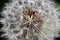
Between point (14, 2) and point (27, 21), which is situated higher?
point (14, 2)

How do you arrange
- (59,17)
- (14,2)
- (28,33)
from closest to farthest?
1. (28,33)
2. (14,2)
3. (59,17)

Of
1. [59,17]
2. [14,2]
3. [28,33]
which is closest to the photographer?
[28,33]

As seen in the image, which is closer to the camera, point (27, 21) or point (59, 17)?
point (27, 21)

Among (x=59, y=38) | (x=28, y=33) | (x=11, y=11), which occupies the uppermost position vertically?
(x=11, y=11)

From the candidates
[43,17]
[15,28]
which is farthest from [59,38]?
[15,28]

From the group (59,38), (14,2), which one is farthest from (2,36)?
(59,38)

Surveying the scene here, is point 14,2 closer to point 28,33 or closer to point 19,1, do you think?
point 19,1
